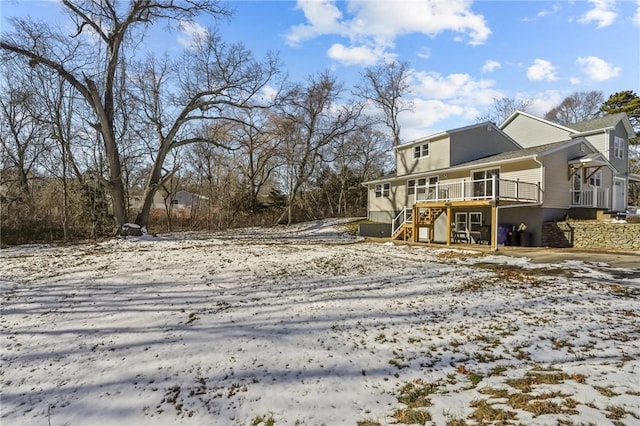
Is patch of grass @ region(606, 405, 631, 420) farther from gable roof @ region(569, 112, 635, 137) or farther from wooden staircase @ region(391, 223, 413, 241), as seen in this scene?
gable roof @ region(569, 112, 635, 137)

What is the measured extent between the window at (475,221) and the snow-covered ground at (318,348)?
30.1 ft

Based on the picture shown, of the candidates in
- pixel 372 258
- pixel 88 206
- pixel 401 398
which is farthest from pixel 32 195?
pixel 401 398

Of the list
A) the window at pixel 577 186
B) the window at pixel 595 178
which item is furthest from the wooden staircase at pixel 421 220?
the window at pixel 595 178

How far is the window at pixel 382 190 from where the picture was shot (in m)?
24.2

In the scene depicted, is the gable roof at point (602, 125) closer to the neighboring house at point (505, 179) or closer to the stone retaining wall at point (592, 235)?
the neighboring house at point (505, 179)

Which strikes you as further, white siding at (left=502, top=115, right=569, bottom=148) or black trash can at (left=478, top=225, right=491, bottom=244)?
white siding at (left=502, top=115, right=569, bottom=148)

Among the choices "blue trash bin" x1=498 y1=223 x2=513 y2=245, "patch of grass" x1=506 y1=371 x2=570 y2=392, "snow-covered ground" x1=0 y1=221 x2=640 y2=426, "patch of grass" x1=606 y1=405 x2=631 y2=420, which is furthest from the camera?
"blue trash bin" x1=498 y1=223 x2=513 y2=245

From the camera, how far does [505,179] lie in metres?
15.4

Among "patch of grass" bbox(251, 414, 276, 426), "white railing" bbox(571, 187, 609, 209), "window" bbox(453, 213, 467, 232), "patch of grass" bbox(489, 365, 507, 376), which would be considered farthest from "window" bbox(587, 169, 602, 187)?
"patch of grass" bbox(251, 414, 276, 426)

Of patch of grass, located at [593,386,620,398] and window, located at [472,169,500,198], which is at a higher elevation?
window, located at [472,169,500,198]

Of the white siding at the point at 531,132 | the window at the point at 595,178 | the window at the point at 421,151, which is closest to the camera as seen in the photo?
the window at the point at 595,178

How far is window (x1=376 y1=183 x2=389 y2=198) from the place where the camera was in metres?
24.2

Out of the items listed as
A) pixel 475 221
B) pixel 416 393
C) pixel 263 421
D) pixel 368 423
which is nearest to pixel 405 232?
pixel 475 221

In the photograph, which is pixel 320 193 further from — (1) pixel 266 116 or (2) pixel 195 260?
(2) pixel 195 260
